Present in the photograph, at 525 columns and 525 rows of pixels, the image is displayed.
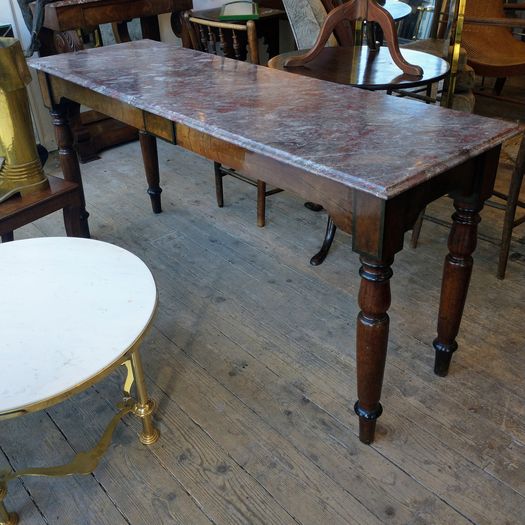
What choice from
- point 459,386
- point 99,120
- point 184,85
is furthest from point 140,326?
point 99,120

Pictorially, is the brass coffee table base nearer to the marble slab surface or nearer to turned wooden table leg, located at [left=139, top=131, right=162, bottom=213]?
the marble slab surface

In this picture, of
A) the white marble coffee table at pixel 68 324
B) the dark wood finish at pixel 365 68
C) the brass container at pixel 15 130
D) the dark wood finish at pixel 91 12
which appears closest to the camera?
the white marble coffee table at pixel 68 324

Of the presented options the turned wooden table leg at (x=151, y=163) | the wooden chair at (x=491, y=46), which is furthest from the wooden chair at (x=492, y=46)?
the turned wooden table leg at (x=151, y=163)

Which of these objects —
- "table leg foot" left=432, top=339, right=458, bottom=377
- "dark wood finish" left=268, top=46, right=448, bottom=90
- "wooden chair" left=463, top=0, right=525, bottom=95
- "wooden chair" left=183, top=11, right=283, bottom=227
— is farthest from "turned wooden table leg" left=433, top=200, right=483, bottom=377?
"wooden chair" left=463, top=0, right=525, bottom=95

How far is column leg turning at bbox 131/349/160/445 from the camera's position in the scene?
1363 mm

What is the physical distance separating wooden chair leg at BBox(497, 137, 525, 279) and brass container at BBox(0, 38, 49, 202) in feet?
5.45

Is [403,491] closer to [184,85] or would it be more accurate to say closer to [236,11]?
[184,85]

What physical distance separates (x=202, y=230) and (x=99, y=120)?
1.38 meters

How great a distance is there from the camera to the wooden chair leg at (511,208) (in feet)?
6.58

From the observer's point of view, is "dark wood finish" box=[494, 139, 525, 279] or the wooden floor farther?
"dark wood finish" box=[494, 139, 525, 279]

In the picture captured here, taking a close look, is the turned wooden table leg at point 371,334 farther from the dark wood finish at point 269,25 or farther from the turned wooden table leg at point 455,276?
the dark wood finish at point 269,25

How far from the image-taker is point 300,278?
2174mm

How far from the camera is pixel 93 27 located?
298 centimetres

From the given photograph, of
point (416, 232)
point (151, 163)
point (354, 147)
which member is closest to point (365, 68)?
point (416, 232)
